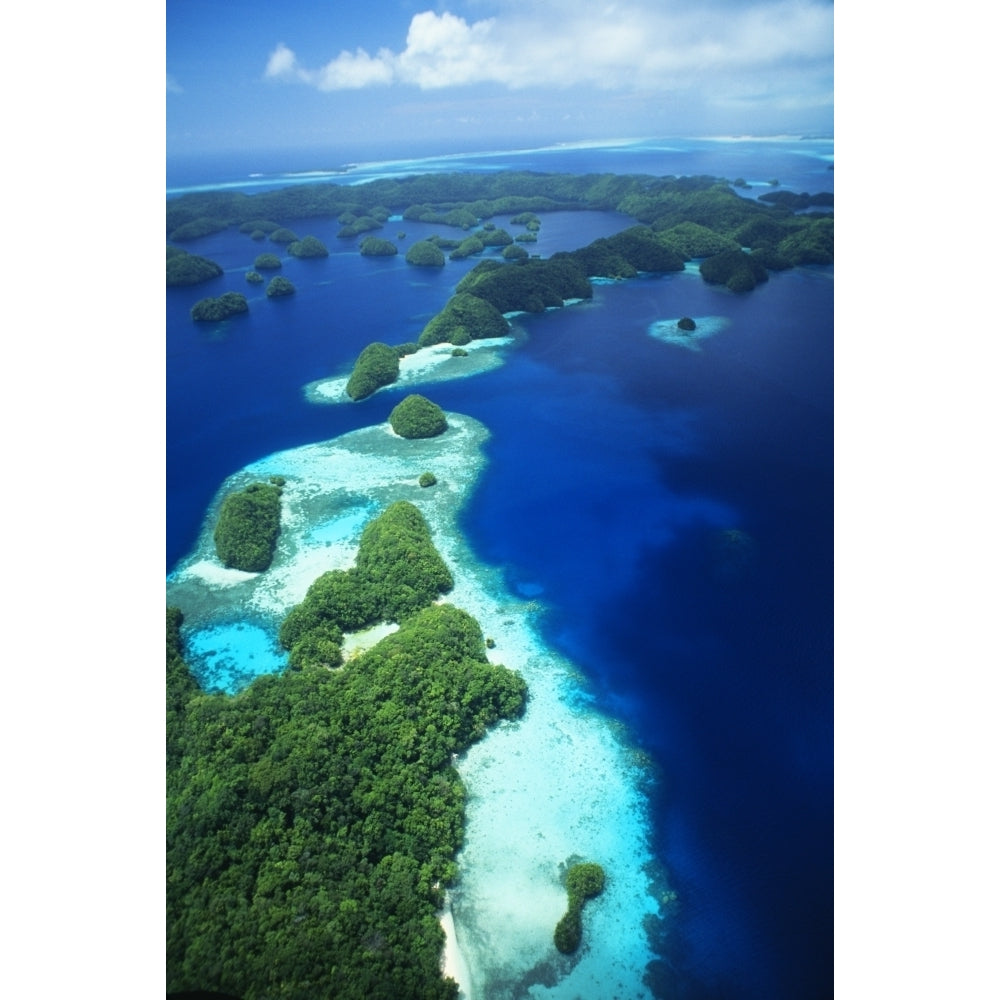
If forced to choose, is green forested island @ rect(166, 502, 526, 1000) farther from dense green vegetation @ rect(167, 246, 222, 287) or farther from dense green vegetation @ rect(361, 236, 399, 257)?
dense green vegetation @ rect(361, 236, 399, 257)

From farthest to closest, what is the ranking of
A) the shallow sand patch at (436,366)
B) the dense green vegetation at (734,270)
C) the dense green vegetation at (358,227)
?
the dense green vegetation at (358,227)
the dense green vegetation at (734,270)
the shallow sand patch at (436,366)

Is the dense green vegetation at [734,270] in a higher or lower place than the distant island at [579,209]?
lower

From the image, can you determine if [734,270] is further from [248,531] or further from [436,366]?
[248,531]

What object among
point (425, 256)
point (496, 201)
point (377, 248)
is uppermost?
point (496, 201)

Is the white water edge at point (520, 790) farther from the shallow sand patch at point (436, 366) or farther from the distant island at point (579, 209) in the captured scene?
the distant island at point (579, 209)

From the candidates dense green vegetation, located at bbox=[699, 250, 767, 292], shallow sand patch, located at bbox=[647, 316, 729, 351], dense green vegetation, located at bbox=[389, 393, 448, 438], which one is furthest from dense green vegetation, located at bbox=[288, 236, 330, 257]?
dense green vegetation, located at bbox=[389, 393, 448, 438]

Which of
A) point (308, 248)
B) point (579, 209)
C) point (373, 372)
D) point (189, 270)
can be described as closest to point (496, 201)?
point (579, 209)

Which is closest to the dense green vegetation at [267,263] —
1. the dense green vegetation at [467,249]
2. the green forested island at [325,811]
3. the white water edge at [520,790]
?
the dense green vegetation at [467,249]
